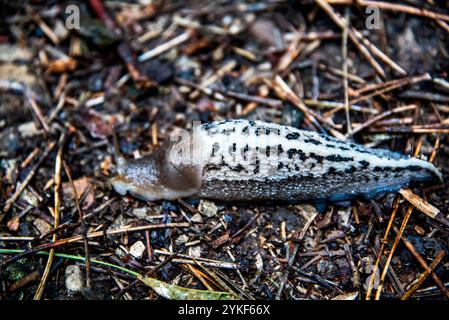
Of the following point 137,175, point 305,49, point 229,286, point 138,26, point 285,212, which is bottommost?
point 229,286

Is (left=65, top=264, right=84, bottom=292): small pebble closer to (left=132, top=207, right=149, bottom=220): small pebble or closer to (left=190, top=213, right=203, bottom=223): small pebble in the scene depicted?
(left=132, top=207, right=149, bottom=220): small pebble

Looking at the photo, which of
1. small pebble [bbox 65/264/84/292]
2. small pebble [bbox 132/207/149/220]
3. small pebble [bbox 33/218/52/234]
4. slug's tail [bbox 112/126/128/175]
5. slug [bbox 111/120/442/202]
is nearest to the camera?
small pebble [bbox 65/264/84/292]

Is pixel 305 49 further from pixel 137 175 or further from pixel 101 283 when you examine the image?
pixel 101 283

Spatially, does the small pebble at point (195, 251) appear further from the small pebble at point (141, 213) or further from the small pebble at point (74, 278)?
the small pebble at point (74, 278)

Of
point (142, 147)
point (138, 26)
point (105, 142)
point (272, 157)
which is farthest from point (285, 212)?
point (138, 26)

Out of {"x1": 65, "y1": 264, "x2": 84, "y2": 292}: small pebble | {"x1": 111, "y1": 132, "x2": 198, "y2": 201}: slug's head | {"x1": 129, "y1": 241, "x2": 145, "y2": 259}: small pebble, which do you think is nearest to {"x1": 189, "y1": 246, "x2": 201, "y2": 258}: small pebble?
{"x1": 129, "y1": 241, "x2": 145, "y2": 259}: small pebble
